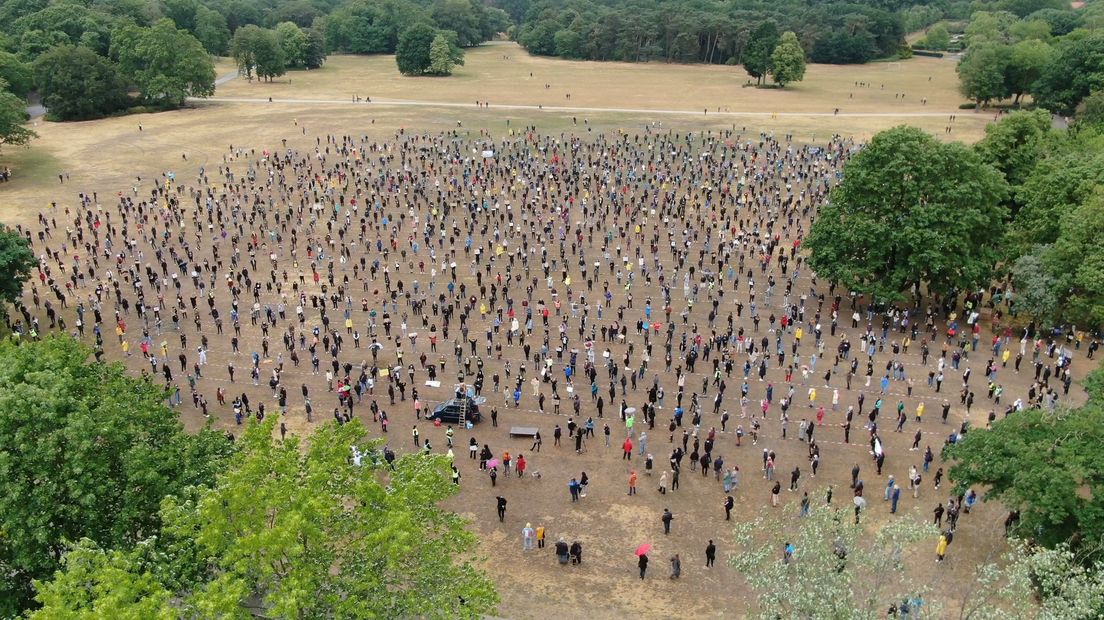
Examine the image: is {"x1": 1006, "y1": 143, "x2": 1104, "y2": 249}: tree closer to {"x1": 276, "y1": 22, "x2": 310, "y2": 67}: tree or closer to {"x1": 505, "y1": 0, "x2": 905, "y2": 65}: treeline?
{"x1": 505, "y1": 0, "x2": 905, "y2": 65}: treeline

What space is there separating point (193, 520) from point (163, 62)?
79.5m

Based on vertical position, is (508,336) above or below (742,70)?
below

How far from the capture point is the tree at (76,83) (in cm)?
7500

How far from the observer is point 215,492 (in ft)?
44.2

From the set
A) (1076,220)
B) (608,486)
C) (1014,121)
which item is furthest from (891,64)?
(608,486)

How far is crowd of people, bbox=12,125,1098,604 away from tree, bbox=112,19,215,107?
28317 millimetres

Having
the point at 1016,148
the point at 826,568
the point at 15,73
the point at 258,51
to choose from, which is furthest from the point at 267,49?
the point at 826,568

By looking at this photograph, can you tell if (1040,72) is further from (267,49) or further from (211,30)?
(211,30)

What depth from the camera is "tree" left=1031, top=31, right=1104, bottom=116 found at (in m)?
71.2

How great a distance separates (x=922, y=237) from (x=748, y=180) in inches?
949

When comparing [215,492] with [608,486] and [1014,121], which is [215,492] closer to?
[608,486]

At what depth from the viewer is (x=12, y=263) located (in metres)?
33.3

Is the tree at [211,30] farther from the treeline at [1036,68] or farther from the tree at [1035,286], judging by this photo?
the tree at [1035,286]

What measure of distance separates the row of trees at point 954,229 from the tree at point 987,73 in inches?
1935
